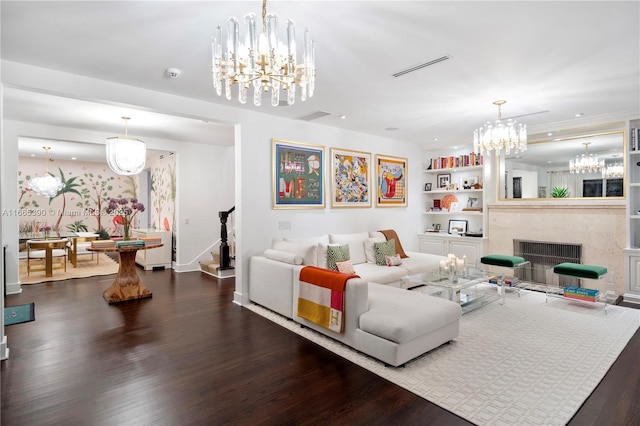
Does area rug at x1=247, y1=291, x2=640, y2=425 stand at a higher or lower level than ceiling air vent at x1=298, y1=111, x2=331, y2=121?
lower

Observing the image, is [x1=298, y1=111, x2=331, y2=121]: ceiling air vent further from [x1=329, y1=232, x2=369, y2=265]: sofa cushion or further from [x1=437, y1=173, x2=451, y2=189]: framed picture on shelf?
[x1=437, y1=173, x2=451, y2=189]: framed picture on shelf

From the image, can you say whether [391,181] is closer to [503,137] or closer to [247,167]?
[503,137]

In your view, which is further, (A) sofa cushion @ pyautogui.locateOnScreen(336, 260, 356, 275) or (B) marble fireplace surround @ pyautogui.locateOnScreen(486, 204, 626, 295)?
(B) marble fireplace surround @ pyautogui.locateOnScreen(486, 204, 626, 295)

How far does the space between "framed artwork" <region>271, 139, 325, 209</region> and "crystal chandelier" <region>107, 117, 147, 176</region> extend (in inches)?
89.3

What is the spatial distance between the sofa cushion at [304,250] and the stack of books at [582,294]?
354cm

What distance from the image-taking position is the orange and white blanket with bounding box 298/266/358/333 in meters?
3.26

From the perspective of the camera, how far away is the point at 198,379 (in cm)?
271

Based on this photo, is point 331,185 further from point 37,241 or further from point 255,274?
point 37,241

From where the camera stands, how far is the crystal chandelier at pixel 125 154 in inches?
205

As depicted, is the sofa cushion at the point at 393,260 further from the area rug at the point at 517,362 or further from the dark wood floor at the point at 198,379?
the dark wood floor at the point at 198,379

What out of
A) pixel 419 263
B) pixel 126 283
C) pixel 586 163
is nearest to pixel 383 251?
pixel 419 263

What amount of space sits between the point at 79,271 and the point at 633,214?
10.1 metres

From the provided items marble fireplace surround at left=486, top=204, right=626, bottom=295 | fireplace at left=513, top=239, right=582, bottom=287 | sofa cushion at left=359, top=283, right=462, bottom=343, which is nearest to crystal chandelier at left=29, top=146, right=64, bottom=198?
sofa cushion at left=359, top=283, right=462, bottom=343

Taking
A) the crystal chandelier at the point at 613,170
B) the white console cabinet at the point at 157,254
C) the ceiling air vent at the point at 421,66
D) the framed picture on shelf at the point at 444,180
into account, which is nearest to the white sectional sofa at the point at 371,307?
the ceiling air vent at the point at 421,66
